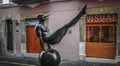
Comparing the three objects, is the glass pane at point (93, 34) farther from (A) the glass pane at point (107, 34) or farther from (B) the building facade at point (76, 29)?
(A) the glass pane at point (107, 34)

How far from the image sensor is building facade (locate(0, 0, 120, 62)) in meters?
12.9

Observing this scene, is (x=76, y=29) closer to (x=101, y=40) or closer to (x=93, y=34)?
(x=93, y=34)

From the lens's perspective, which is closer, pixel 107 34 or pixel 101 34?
pixel 107 34

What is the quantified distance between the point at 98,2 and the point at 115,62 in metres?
3.76

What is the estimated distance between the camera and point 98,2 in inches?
512

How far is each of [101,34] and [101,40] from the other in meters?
0.38

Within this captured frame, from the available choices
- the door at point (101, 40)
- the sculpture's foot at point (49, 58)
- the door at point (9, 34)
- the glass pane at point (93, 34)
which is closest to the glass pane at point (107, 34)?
the door at point (101, 40)

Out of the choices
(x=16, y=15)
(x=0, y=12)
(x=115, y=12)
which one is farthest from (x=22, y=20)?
(x=115, y=12)

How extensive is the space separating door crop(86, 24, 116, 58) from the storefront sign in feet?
0.90

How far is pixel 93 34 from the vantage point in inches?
Answer: 541

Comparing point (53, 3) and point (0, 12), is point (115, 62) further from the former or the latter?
point (0, 12)

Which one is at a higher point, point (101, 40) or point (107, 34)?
point (107, 34)

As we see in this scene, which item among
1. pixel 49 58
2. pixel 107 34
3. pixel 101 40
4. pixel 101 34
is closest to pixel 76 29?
pixel 101 34

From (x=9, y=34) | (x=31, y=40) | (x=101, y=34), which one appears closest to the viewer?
(x=101, y=34)
